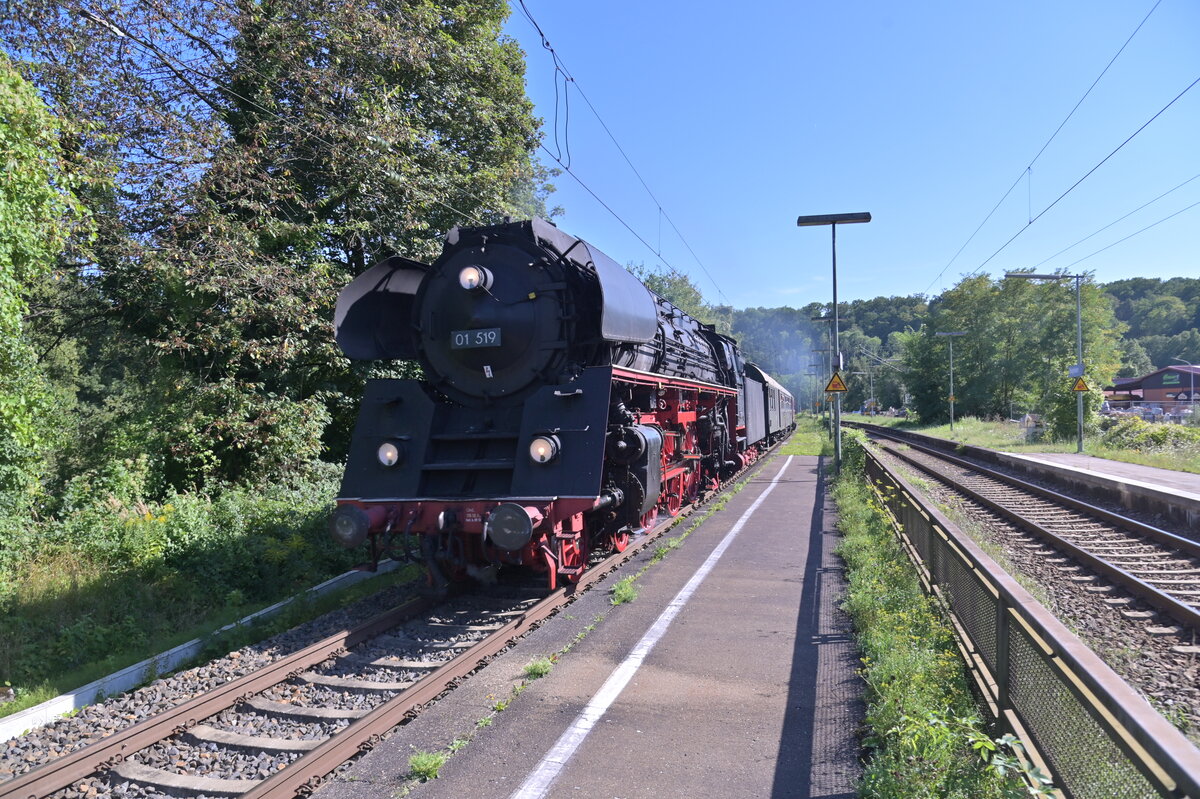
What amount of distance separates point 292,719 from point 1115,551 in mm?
10496

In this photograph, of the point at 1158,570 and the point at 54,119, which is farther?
the point at 1158,570

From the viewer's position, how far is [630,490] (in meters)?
8.00

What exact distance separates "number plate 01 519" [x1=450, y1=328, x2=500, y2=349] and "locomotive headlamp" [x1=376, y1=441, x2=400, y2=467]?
1257 millimetres

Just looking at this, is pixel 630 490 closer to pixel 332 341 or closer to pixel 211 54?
pixel 332 341

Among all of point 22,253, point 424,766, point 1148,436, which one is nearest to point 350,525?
point 424,766

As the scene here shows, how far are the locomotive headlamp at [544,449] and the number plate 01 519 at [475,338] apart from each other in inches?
49.4

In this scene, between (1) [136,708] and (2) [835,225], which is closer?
(1) [136,708]

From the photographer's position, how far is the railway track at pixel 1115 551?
723 centimetres

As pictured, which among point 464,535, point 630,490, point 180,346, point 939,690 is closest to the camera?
point 939,690

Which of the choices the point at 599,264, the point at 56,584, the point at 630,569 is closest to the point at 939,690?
the point at 630,569

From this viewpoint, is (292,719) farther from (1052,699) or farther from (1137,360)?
(1137,360)

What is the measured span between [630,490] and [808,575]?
2.42 metres

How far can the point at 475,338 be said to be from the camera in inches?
290

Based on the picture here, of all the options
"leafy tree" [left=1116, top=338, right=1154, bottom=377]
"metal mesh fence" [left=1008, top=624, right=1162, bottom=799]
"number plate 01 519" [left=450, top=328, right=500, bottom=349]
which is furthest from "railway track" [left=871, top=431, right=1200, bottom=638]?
"leafy tree" [left=1116, top=338, right=1154, bottom=377]
